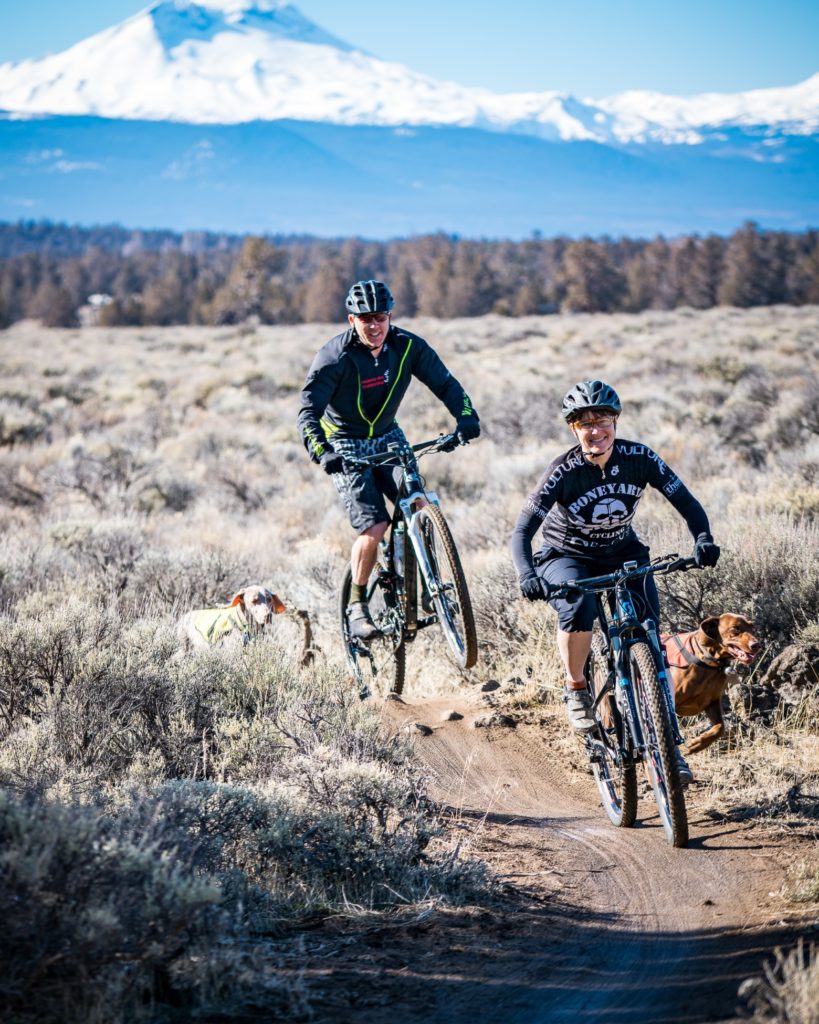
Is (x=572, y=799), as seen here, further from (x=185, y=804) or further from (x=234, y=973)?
(x=234, y=973)

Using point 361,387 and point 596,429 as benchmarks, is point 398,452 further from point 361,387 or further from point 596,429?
point 596,429

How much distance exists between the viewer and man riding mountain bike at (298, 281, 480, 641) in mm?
6180

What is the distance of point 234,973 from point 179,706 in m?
2.44

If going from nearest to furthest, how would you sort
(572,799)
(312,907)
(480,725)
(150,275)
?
(312,907) < (572,799) < (480,725) < (150,275)

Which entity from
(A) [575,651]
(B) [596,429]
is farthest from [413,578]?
(B) [596,429]

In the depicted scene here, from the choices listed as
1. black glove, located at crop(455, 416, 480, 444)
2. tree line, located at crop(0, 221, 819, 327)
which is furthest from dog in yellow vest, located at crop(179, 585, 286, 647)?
tree line, located at crop(0, 221, 819, 327)

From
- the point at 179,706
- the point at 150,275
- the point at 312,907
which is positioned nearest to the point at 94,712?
the point at 179,706

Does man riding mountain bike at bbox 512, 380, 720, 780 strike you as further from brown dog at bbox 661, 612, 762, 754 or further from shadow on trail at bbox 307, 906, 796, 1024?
shadow on trail at bbox 307, 906, 796, 1024

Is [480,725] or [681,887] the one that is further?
[480,725]

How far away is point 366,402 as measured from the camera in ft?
21.2

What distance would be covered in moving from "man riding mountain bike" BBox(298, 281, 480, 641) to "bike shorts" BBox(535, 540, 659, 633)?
4.91 feet

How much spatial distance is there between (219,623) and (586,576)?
3.13 meters

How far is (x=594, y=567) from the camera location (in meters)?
4.95

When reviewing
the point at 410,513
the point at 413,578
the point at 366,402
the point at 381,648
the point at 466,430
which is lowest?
the point at 381,648
